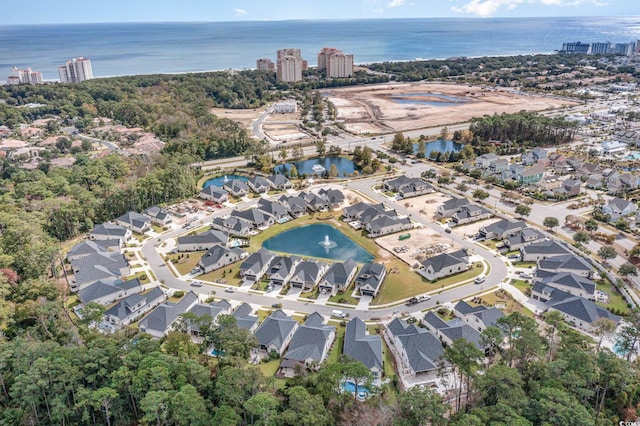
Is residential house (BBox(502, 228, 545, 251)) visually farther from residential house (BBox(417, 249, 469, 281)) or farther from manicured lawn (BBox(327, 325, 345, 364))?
manicured lawn (BBox(327, 325, 345, 364))

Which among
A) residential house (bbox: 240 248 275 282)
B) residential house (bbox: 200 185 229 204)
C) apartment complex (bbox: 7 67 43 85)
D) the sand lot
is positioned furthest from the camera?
apartment complex (bbox: 7 67 43 85)

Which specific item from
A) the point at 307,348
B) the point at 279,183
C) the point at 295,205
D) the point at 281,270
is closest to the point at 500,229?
the point at 295,205

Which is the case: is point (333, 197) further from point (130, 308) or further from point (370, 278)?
point (130, 308)

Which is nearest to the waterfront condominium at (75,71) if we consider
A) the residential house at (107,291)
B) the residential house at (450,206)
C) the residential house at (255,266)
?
the residential house at (107,291)

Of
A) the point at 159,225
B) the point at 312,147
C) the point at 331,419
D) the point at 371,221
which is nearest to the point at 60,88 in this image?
the point at 312,147

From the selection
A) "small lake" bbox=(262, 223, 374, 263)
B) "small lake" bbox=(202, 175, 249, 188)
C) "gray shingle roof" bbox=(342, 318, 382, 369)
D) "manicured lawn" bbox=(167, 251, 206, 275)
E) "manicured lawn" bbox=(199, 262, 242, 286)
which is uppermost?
"small lake" bbox=(202, 175, 249, 188)

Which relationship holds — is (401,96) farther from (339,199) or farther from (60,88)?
(60,88)

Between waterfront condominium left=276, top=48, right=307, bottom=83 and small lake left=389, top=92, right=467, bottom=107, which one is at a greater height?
waterfront condominium left=276, top=48, right=307, bottom=83

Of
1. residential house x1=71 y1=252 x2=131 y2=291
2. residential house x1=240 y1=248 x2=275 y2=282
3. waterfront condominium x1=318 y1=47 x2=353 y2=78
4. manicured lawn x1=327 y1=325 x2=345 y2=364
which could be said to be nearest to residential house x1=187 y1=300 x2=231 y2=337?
residential house x1=240 y1=248 x2=275 y2=282
